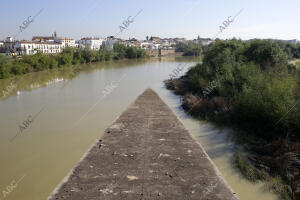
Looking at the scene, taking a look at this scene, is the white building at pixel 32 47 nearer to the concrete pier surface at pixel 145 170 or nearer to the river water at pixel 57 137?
the river water at pixel 57 137

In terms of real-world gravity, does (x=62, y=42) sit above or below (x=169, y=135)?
above

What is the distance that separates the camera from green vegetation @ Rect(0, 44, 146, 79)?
23.1 metres

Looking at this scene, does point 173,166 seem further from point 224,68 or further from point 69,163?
point 224,68

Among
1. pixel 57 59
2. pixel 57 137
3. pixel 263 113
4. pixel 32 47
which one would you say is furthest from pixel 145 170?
pixel 32 47

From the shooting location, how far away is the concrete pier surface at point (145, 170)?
2412mm

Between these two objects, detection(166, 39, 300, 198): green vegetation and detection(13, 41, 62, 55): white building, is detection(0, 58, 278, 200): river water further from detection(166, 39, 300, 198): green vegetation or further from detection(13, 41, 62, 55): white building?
detection(13, 41, 62, 55): white building

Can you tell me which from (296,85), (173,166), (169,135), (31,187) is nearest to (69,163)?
(31,187)

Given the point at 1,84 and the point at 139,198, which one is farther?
the point at 1,84

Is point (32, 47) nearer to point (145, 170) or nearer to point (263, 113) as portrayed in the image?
point (263, 113)

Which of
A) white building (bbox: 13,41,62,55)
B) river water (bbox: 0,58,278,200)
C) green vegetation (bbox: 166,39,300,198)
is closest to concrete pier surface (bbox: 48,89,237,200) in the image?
river water (bbox: 0,58,278,200)

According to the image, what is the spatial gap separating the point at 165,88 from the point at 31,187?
1357 cm

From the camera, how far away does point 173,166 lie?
9.64 ft

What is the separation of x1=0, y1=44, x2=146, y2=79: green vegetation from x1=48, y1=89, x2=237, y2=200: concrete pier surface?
72.1 ft

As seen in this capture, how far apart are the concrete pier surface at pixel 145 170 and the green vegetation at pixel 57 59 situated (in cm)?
2199
